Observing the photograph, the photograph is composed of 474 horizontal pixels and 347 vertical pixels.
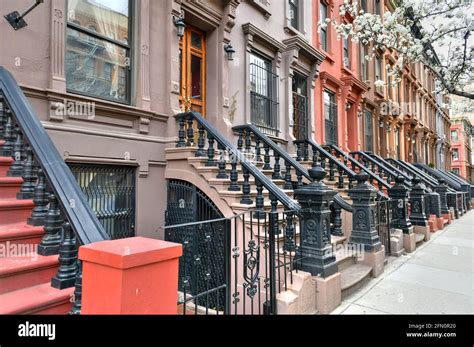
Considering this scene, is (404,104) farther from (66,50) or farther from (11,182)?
(11,182)

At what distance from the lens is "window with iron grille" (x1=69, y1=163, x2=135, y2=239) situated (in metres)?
5.22

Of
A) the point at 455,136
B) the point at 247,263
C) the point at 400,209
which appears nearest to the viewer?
the point at 247,263

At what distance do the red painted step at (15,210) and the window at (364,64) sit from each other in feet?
49.4

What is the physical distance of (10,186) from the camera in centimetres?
357

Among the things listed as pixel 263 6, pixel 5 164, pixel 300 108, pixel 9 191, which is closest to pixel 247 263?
pixel 9 191

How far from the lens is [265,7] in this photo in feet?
29.5

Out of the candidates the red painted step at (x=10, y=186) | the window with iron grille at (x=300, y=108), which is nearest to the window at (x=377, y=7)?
the window with iron grille at (x=300, y=108)

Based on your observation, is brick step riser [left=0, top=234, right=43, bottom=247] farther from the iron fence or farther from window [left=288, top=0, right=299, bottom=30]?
window [left=288, top=0, right=299, bottom=30]

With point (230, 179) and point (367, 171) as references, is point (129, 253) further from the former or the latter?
point (367, 171)

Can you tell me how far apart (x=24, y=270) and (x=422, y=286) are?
5.57 m

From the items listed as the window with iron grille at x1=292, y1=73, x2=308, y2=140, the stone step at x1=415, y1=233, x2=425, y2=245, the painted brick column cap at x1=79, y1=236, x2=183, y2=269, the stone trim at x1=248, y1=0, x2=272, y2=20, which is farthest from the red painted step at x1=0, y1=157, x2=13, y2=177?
the stone step at x1=415, y1=233, x2=425, y2=245

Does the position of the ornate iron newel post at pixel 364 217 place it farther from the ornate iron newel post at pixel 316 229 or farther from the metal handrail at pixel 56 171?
the metal handrail at pixel 56 171

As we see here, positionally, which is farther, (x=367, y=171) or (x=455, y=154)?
(x=455, y=154)

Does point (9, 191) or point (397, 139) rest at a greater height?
point (397, 139)
